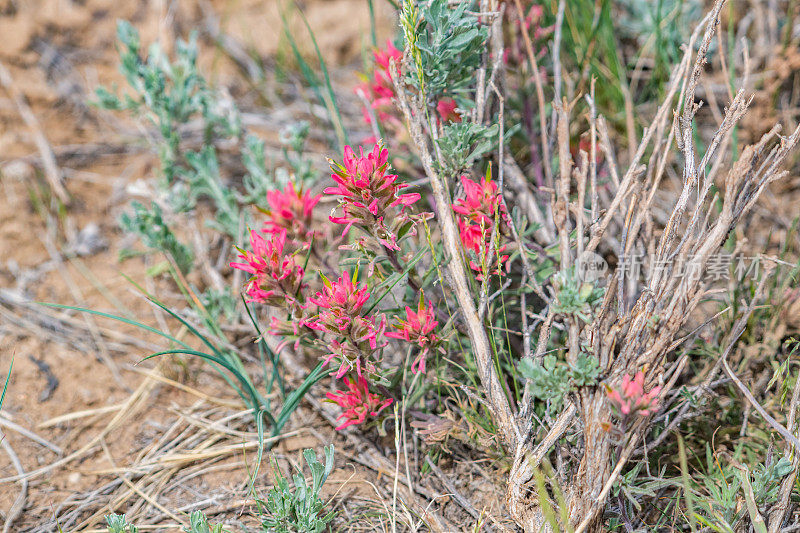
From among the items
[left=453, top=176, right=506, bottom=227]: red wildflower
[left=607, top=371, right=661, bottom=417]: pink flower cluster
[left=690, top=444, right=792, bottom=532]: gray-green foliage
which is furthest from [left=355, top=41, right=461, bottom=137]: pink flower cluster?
[left=690, top=444, right=792, bottom=532]: gray-green foliage

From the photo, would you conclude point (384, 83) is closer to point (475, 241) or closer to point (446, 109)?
point (446, 109)

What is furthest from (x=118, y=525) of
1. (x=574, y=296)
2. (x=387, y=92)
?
(x=387, y=92)

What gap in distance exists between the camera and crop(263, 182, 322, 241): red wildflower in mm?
1882

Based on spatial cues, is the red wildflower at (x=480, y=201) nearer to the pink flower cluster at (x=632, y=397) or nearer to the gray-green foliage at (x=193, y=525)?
the pink flower cluster at (x=632, y=397)

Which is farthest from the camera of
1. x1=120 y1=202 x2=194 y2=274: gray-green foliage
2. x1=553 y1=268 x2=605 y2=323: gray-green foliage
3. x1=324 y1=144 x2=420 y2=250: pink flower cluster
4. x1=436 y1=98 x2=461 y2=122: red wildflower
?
x1=120 y1=202 x2=194 y2=274: gray-green foliage

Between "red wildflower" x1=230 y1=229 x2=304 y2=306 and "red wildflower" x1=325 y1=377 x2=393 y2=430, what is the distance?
0.30 m

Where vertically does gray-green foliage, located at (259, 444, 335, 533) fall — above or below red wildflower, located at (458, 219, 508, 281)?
below

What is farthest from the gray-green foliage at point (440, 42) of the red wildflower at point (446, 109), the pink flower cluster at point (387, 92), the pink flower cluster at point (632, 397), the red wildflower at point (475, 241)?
the pink flower cluster at point (632, 397)

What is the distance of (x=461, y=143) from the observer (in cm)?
170

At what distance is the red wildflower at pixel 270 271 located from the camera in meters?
1.63

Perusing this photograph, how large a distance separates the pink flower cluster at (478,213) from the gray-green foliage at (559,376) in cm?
31

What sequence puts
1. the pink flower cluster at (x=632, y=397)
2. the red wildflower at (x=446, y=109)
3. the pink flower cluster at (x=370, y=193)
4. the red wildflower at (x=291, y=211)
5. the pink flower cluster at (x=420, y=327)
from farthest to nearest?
the red wildflower at (x=446, y=109) < the red wildflower at (x=291, y=211) < the pink flower cluster at (x=420, y=327) < the pink flower cluster at (x=370, y=193) < the pink flower cluster at (x=632, y=397)

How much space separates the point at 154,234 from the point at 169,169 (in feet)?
1.27

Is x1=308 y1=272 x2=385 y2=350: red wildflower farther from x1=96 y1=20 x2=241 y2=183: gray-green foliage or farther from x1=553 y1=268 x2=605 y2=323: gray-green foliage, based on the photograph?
x1=96 y1=20 x2=241 y2=183: gray-green foliage
